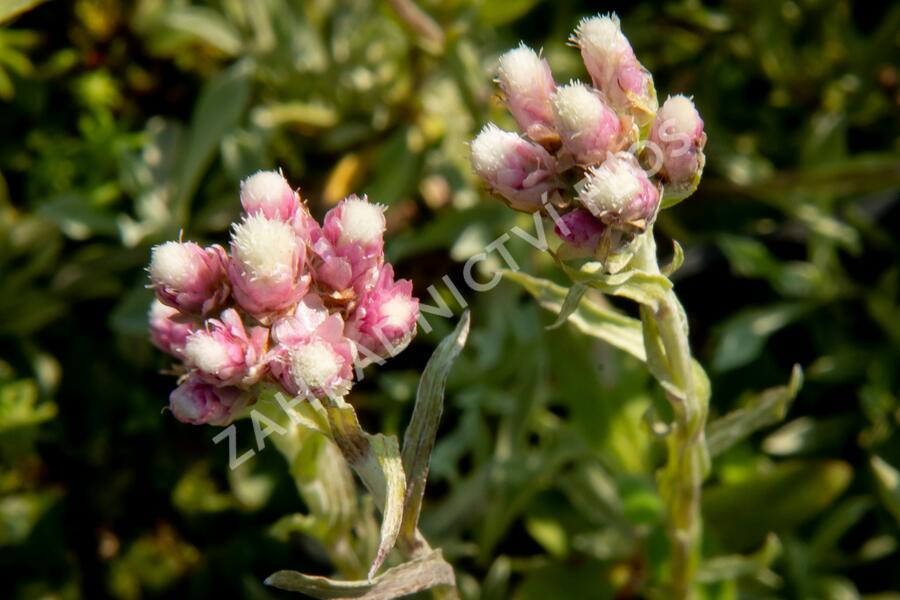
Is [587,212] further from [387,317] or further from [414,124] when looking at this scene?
[414,124]

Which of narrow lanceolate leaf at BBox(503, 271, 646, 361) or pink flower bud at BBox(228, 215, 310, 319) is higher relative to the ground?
pink flower bud at BBox(228, 215, 310, 319)

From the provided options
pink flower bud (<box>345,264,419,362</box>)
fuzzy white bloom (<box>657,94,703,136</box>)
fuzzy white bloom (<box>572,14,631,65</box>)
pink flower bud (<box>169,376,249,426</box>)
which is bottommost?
pink flower bud (<box>169,376,249,426</box>)

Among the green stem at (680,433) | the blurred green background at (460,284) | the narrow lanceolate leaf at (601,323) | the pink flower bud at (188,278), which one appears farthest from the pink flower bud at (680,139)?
the blurred green background at (460,284)

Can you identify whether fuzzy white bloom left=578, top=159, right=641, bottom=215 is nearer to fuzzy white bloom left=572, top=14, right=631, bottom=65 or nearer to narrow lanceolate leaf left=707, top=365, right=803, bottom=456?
fuzzy white bloom left=572, top=14, right=631, bottom=65

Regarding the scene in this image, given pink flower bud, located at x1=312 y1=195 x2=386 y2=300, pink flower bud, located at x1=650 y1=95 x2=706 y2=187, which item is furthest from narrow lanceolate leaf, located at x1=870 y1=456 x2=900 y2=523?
pink flower bud, located at x1=312 y1=195 x2=386 y2=300

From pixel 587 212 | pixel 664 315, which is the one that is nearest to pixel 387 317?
pixel 587 212

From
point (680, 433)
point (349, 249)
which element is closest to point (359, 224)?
point (349, 249)

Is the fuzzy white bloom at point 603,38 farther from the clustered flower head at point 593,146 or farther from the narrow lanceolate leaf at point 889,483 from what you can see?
the narrow lanceolate leaf at point 889,483
